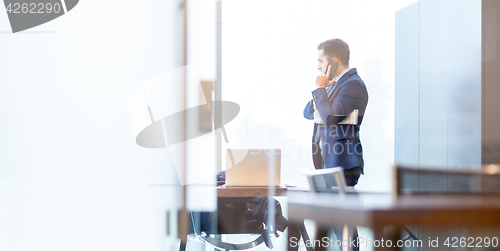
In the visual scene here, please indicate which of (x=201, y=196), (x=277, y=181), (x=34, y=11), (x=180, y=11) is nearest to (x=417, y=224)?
(x=277, y=181)

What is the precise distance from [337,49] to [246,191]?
2.81 ft

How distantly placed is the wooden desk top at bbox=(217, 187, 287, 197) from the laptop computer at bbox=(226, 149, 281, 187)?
0.07 ft

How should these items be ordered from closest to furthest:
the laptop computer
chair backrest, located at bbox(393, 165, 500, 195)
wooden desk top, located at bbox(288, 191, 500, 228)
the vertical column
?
wooden desk top, located at bbox(288, 191, 500, 228)
chair backrest, located at bbox(393, 165, 500, 195)
the laptop computer
the vertical column

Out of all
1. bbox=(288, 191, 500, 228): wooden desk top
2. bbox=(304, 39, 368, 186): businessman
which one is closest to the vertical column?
bbox=(304, 39, 368, 186): businessman

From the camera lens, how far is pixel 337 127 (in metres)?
2.11

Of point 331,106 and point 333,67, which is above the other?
point 333,67

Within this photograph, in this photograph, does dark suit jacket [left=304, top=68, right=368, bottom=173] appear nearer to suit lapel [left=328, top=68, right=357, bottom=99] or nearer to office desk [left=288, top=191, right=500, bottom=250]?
suit lapel [left=328, top=68, right=357, bottom=99]

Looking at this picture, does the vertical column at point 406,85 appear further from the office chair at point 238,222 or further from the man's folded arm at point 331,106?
the office chair at point 238,222

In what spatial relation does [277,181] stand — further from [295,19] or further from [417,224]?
[417,224]

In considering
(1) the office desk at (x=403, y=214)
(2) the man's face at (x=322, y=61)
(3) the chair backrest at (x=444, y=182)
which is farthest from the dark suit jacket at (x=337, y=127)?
(1) the office desk at (x=403, y=214)

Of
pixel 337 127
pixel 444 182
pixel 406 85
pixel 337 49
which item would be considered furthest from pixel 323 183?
pixel 406 85

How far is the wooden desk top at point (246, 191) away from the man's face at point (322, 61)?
62cm

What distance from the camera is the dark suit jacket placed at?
6.86ft

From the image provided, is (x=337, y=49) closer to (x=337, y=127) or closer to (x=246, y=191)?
(x=337, y=127)
